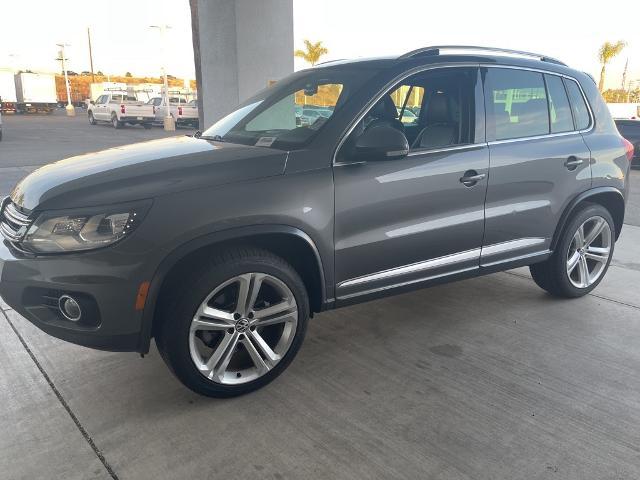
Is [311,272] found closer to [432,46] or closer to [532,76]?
[432,46]

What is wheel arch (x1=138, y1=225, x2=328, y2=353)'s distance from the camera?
254 centimetres

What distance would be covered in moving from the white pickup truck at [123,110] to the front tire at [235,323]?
81.4 feet

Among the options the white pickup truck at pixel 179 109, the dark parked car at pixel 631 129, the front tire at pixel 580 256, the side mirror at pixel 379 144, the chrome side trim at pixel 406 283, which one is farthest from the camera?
the white pickup truck at pixel 179 109

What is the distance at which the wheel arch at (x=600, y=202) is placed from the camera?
398 cm

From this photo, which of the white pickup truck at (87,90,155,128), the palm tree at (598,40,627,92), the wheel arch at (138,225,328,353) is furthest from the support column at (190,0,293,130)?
the palm tree at (598,40,627,92)

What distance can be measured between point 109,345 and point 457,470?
1687 mm

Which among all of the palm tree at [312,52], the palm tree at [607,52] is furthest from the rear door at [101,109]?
the palm tree at [607,52]

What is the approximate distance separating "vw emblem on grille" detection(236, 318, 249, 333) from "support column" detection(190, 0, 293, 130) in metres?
6.22

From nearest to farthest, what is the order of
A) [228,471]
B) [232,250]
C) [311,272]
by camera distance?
1. [228,471]
2. [232,250]
3. [311,272]

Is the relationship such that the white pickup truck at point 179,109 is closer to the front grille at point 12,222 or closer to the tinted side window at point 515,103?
the tinted side window at point 515,103

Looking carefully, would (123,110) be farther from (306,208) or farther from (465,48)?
(306,208)

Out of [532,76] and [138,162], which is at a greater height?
[532,76]

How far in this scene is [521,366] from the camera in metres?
Answer: 3.24

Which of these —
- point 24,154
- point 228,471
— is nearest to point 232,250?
point 228,471
